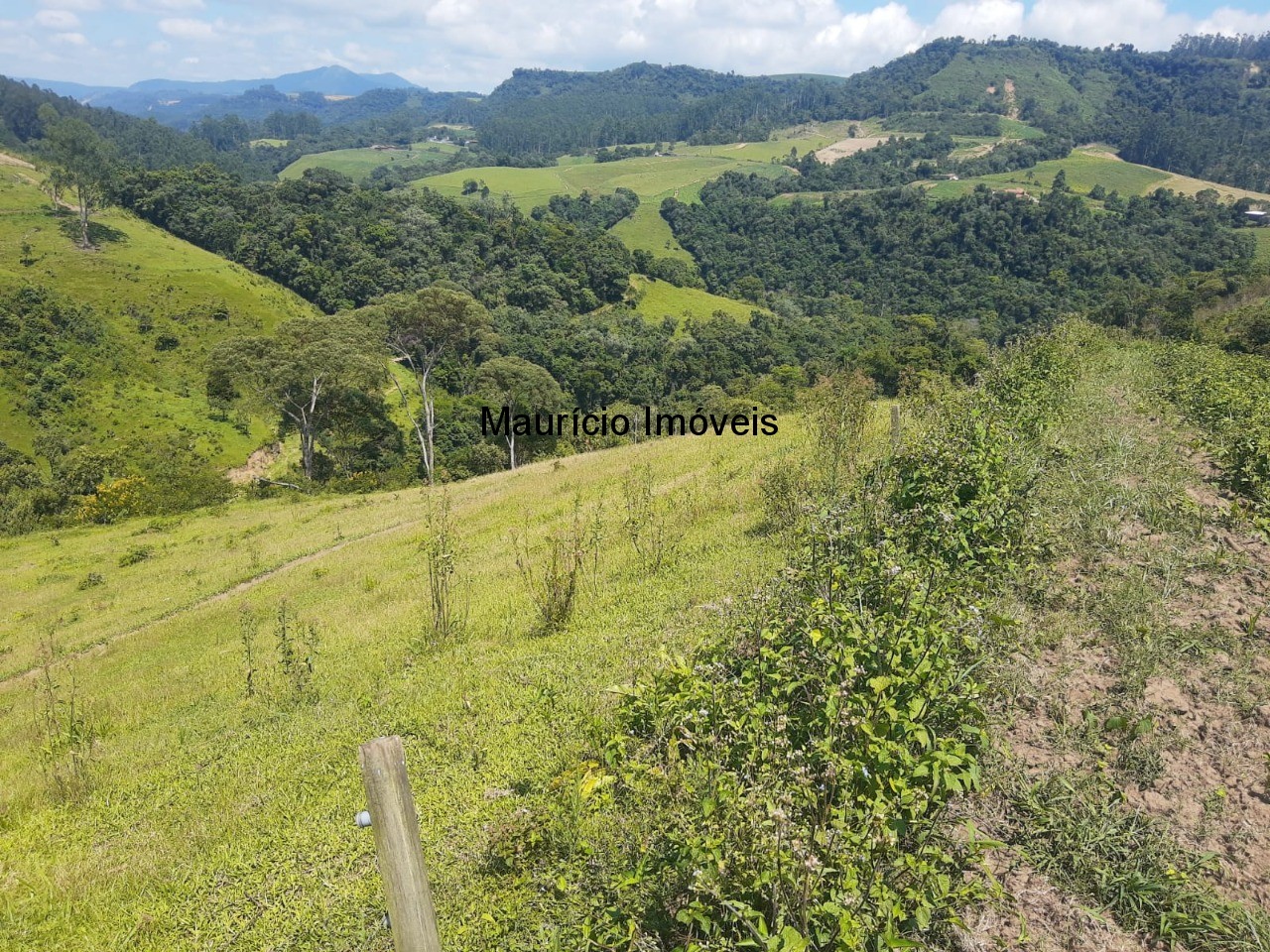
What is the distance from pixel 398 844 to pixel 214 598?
14.9 metres

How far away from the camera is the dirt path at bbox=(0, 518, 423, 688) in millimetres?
12377

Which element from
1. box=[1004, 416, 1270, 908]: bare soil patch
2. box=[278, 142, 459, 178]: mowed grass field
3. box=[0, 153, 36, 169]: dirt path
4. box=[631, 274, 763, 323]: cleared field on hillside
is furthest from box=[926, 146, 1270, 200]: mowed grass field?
box=[0, 153, 36, 169]: dirt path

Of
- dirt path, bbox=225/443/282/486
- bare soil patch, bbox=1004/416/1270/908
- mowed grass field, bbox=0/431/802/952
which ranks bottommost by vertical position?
dirt path, bbox=225/443/282/486

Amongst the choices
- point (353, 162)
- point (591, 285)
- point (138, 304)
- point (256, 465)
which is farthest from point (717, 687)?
point (353, 162)

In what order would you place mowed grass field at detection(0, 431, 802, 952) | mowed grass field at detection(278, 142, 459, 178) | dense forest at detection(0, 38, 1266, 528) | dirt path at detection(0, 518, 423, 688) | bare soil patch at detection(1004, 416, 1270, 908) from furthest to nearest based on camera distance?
1. mowed grass field at detection(278, 142, 459, 178)
2. dense forest at detection(0, 38, 1266, 528)
3. dirt path at detection(0, 518, 423, 688)
4. mowed grass field at detection(0, 431, 802, 952)
5. bare soil patch at detection(1004, 416, 1270, 908)

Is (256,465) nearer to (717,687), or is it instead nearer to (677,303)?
(717,687)

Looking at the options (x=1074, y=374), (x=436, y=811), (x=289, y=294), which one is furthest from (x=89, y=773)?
(x=289, y=294)

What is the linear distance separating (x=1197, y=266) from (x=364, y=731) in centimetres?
10808

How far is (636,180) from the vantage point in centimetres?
15375

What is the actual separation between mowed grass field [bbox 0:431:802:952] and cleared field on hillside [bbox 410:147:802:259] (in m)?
111

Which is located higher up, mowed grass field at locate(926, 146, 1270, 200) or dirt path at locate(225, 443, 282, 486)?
mowed grass field at locate(926, 146, 1270, 200)

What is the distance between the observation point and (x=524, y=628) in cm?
809

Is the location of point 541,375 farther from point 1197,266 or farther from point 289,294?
point 1197,266

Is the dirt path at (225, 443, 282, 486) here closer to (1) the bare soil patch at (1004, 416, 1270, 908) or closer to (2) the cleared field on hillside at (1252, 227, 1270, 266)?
(1) the bare soil patch at (1004, 416, 1270, 908)
